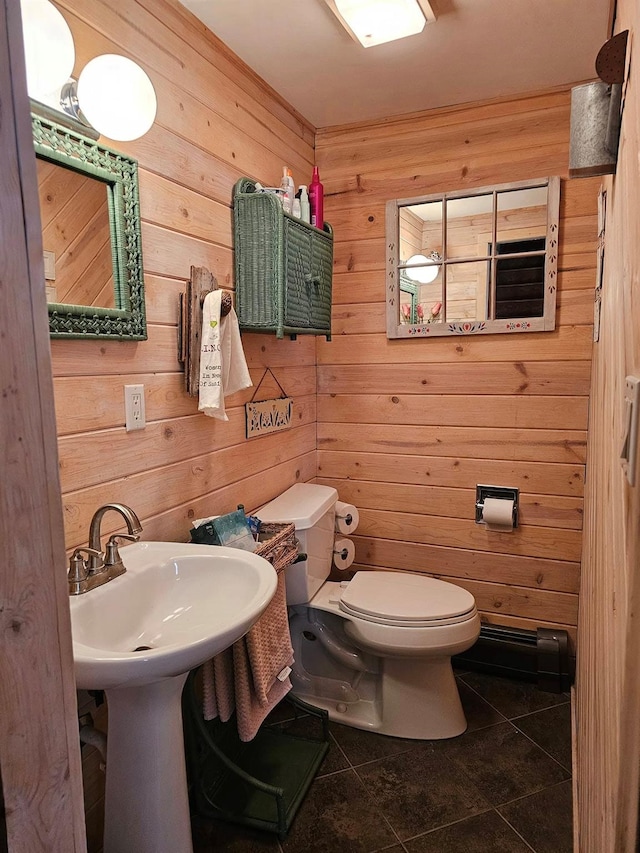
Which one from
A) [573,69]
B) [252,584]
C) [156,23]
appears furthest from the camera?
[573,69]

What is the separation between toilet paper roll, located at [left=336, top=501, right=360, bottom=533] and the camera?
2240mm

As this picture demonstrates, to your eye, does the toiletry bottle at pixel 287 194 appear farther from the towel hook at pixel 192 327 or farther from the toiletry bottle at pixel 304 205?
the towel hook at pixel 192 327

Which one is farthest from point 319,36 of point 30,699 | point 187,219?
point 30,699

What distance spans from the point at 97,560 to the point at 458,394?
5.27 feet

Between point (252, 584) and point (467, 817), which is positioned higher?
point (252, 584)

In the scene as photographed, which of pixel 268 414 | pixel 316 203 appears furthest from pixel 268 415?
pixel 316 203

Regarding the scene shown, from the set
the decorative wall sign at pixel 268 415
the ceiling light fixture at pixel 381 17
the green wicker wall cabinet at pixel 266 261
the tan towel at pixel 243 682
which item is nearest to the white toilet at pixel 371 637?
the decorative wall sign at pixel 268 415

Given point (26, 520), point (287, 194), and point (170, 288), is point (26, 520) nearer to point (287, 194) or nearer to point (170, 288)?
point (170, 288)

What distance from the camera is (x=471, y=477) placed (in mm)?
2291

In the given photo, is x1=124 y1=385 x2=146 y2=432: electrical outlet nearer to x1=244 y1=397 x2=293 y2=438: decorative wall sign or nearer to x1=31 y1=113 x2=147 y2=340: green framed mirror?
x1=31 y1=113 x2=147 y2=340: green framed mirror

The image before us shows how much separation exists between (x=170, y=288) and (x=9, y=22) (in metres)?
1.04

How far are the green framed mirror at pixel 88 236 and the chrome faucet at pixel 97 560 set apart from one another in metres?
0.42

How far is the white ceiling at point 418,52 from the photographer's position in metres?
1.58

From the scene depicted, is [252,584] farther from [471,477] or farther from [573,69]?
[573,69]
